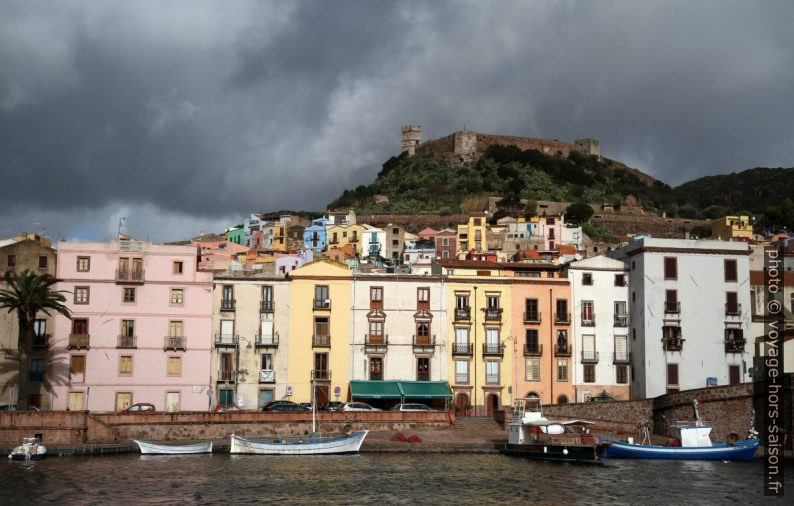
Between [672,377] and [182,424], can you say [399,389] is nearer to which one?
[182,424]

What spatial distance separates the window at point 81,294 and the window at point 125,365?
5046 mm

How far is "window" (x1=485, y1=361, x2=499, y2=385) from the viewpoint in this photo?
77.3 meters

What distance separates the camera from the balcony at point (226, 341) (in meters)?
75.0

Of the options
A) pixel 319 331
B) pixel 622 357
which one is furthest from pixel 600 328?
pixel 319 331

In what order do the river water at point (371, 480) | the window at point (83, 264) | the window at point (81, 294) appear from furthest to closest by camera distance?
the window at point (83, 264) → the window at point (81, 294) → the river water at point (371, 480)

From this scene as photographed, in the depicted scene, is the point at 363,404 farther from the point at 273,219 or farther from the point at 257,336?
the point at 273,219

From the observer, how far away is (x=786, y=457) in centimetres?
6300

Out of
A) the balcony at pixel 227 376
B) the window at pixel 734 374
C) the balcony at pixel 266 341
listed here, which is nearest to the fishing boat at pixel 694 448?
the window at pixel 734 374

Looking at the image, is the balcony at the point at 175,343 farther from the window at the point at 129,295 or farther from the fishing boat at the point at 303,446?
the fishing boat at the point at 303,446

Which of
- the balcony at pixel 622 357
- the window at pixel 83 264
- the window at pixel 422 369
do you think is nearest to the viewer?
the window at pixel 83 264

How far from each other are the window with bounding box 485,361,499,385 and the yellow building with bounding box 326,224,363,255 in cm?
5981

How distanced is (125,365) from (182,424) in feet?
31.2

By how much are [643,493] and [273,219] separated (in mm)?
120542

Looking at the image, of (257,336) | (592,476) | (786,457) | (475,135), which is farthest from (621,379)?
(475,135)
